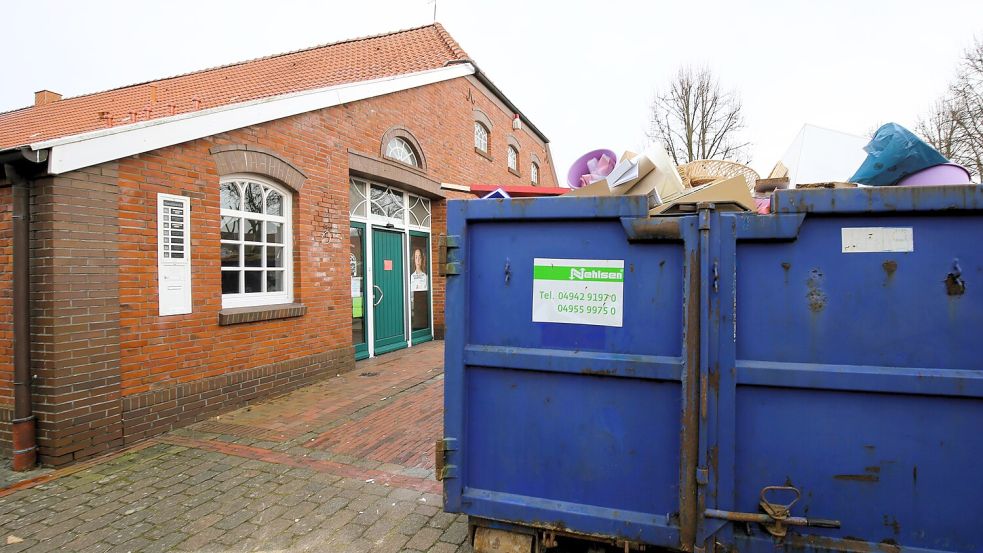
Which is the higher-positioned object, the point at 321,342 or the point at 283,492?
the point at 321,342

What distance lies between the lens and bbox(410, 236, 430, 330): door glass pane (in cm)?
1002

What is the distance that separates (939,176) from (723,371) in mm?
1625

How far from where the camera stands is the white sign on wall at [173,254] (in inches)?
193

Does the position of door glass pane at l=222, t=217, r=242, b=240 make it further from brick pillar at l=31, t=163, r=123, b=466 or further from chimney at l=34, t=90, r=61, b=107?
chimney at l=34, t=90, r=61, b=107

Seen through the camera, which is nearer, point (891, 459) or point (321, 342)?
point (891, 459)

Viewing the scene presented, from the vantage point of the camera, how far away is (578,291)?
225cm

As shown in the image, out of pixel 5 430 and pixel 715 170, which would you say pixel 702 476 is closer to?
pixel 715 170

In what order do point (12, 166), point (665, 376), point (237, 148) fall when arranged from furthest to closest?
1. point (237, 148)
2. point (12, 166)
3. point (665, 376)

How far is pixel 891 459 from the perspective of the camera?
1973 millimetres

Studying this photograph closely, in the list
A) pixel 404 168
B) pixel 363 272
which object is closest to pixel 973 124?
pixel 404 168

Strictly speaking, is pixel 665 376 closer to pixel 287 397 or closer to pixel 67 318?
pixel 67 318

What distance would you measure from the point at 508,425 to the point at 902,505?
5.36 ft

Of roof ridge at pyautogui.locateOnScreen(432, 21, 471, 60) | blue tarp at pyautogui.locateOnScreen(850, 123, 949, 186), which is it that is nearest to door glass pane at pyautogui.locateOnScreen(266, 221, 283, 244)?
blue tarp at pyautogui.locateOnScreen(850, 123, 949, 186)

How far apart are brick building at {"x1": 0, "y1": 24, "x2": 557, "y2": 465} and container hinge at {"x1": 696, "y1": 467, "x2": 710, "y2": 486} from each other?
2.18 m
